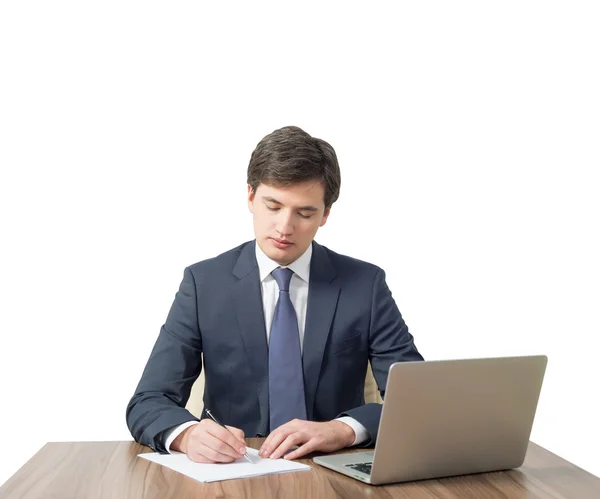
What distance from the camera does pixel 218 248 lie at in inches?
162

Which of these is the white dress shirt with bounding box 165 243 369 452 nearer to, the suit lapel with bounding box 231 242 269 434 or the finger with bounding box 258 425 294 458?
the suit lapel with bounding box 231 242 269 434

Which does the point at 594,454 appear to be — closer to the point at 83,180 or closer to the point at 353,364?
the point at 353,364

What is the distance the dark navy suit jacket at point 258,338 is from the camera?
2621 mm

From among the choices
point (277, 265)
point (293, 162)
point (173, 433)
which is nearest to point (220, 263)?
point (277, 265)

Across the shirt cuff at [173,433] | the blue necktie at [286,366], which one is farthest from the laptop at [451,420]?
the blue necktie at [286,366]

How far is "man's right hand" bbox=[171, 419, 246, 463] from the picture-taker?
2.03 m

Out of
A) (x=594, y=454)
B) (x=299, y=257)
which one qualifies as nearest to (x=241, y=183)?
(x=299, y=257)

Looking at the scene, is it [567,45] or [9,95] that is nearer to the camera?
[9,95]

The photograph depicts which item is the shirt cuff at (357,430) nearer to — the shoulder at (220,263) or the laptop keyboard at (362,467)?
the laptop keyboard at (362,467)

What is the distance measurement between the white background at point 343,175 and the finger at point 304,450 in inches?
79.9

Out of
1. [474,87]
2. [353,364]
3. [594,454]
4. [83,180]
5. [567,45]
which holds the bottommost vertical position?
[594,454]

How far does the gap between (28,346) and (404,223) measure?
188cm

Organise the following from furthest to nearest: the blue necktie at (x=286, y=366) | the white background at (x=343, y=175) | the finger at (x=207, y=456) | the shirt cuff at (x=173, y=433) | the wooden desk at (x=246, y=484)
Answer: the white background at (x=343, y=175) → the blue necktie at (x=286, y=366) → the shirt cuff at (x=173, y=433) → the finger at (x=207, y=456) → the wooden desk at (x=246, y=484)

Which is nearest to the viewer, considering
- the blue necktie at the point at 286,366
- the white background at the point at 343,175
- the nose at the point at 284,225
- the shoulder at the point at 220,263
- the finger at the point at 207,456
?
the finger at the point at 207,456
